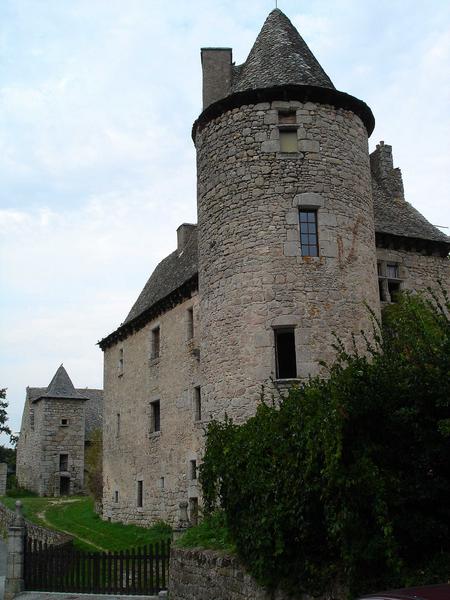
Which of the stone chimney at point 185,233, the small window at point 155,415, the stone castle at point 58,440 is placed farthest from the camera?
the stone castle at point 58,440

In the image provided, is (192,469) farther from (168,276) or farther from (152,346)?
(168,276)

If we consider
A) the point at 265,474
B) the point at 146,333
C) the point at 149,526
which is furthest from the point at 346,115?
the point at 149,526

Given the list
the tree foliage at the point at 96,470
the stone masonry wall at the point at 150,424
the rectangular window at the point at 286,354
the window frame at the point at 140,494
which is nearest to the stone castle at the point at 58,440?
the tree foliage at the point at 96,470

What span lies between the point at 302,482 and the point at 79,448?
37010mm

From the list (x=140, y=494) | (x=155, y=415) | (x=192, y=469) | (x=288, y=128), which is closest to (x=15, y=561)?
(x=192, y=469)

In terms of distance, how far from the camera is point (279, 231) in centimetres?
1369

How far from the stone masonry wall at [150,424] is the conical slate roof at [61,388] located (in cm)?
1541

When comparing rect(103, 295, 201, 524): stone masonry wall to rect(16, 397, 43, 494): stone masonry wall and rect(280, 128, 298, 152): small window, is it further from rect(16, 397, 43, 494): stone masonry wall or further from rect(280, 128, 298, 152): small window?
rect(16, 397, 43, 494): stone masonry wall

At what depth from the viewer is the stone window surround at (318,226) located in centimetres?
1366

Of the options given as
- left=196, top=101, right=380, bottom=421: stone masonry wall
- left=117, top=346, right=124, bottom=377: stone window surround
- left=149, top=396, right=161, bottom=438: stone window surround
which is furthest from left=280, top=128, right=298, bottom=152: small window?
left=117, top=346, right=124, bottom=377: stone window surround

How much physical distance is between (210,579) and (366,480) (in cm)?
402

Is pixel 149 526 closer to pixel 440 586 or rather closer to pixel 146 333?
pixel 146 333

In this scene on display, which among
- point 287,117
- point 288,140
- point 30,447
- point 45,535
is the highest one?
point 287,117

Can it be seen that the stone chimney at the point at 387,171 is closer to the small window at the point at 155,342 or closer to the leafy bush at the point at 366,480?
the small window at the point at 155,342
